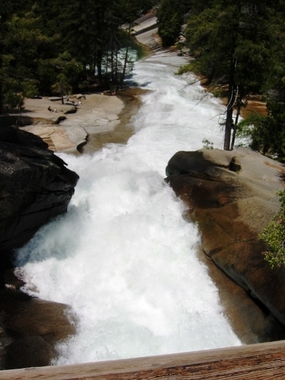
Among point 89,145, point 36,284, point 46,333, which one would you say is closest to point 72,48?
point 89,145

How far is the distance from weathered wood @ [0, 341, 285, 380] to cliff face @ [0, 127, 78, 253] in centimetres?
823

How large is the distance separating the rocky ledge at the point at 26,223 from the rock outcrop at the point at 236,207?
172 inches

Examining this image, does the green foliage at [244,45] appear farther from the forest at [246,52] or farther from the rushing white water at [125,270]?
the rushing white water at [125,270]

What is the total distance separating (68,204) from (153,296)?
16.3 ft

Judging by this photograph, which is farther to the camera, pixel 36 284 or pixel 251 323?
pixel 36 284

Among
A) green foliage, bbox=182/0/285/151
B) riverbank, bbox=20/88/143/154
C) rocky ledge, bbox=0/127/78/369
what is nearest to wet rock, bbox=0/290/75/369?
rocky ledge, bbox=0/127/78/369

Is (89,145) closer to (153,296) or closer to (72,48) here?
(153,296)

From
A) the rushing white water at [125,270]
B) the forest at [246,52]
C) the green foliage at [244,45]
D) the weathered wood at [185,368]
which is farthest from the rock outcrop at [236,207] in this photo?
the weathered wood at [185,368]

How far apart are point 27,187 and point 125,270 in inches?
149

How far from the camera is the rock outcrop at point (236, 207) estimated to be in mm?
8812

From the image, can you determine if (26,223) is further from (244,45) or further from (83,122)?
(83,122)

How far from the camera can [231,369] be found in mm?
2195

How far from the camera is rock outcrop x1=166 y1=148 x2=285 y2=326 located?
8.81 m

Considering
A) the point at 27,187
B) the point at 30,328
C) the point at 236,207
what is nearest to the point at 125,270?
the point at 30,328
